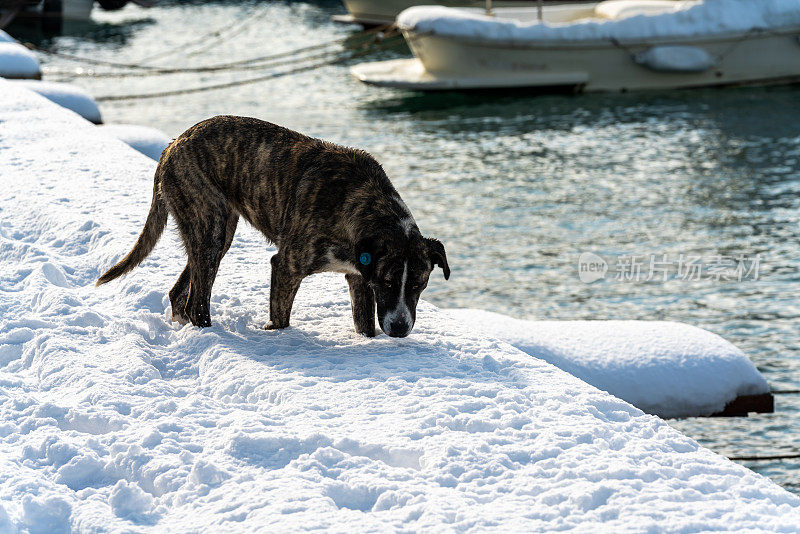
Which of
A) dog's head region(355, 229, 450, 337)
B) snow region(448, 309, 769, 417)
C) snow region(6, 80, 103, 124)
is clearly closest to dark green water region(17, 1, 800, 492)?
snow region(448, 309, 769, 417)

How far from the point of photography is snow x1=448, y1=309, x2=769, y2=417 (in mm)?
6246

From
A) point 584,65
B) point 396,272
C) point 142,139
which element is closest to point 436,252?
point 396,272

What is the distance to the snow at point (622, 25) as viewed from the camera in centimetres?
1991

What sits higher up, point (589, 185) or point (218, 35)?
point (218, 35)

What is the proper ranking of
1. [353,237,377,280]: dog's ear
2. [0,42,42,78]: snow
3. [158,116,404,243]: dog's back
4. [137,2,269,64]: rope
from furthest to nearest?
[137,2,269,64]: rope
[0,42,42,78]: snow
[158,116,404,243]: dog's back
[353,237,377,280]: dog's ear

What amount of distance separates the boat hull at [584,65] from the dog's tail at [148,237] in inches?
596

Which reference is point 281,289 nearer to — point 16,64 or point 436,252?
point 436,252

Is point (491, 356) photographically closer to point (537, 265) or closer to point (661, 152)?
point (537, 265)

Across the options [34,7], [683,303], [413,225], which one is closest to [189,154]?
[413,225]

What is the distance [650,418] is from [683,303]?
5.90 metres

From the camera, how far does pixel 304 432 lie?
4039 mm

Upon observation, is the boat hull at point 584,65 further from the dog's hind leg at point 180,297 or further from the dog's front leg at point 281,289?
the dog's front leg at point 281,289

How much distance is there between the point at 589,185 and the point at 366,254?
9.68 metres

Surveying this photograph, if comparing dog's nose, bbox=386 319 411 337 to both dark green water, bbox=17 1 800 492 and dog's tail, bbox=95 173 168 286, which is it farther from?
dark green water, bbox=17 1 800 492
